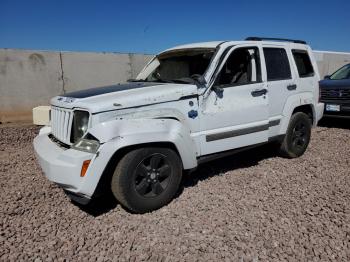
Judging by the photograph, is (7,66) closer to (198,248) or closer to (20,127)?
(20,127)

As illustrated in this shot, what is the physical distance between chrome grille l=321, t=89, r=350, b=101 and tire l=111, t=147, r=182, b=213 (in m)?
6.14

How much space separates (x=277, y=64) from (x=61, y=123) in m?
3.19

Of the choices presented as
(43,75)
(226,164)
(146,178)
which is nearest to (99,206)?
(146,178)

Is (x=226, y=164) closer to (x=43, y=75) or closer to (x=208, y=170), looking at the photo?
(x=208, y=170)

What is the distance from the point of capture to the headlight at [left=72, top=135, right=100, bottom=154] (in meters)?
3.07

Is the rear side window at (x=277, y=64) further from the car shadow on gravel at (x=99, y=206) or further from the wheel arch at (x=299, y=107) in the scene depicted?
the car shadow on gravel at (x=99, y=206)

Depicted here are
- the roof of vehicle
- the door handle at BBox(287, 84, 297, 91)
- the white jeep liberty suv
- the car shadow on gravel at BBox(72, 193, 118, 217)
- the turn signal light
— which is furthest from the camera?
the door handle at BBox(287, 84, 297, 91)

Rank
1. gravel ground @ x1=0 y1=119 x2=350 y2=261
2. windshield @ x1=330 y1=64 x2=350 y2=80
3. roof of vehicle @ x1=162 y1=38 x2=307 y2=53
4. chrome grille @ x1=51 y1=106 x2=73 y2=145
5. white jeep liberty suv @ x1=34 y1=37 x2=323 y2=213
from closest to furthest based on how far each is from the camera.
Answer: gravel ground @ x1=0 y1=119 x2=350 y2=261 → white jeep liberty suv @ x1=34 y1=37 x2=323 y2=213 → chrome grille @ x1=51 y1=106 x2=73 y2=145 → roof of vehicle @ x1=162 y1=38 x2=307 y2=53 → windshield @ x1=330 y1=64 x2=350 y2=80

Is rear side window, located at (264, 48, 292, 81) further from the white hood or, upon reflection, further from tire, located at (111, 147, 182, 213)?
tire, located at (111, 147, 182, 213)

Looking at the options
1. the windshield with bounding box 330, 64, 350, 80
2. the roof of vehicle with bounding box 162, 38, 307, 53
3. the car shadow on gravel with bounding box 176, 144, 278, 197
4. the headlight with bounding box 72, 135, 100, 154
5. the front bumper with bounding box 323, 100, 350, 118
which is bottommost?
the car shadow on gravel with bounding box 176, 144, 278, 197

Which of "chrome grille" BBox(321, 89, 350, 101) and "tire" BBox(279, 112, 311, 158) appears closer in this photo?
"tire" BBox(279, 112, 311, 158)

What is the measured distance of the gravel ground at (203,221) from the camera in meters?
2.80

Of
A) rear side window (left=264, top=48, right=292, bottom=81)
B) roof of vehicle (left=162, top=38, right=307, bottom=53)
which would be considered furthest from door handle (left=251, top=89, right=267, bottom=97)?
roof of vehicle (left=162, top=38, right=307, bottom=53)

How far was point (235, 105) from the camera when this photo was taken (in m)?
4.12
